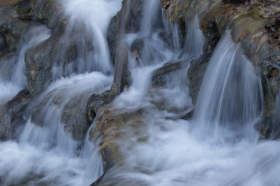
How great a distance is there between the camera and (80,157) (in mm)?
5371

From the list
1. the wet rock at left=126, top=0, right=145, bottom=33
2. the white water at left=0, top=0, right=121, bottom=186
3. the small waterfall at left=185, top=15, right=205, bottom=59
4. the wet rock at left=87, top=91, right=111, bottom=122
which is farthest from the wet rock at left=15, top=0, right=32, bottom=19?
the small waterfall at left=185, top=15, right=205, bottom=59

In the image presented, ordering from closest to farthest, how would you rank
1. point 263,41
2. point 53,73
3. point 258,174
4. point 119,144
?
point 258,174, point 263,41, point 119,144, point 53,73

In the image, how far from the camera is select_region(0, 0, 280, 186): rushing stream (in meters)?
3.29

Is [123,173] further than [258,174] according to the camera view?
Yes

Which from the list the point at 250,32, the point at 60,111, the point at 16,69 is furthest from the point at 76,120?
the point at 250,32

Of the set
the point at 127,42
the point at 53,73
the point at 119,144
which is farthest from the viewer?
the point at 53,73

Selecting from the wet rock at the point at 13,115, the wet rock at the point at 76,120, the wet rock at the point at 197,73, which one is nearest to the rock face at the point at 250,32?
the wet rock at the point at 197,73

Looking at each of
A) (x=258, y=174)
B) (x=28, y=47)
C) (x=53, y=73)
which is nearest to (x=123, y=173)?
(x=258, y=174)

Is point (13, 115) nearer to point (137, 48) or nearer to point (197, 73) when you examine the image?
point (137, 48)

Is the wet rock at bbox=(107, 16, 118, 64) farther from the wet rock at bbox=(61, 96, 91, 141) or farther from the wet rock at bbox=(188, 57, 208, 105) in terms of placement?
the wet rock at bbox=(188, 57, 208, 105)

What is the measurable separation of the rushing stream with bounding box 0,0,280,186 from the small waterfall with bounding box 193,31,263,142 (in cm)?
1

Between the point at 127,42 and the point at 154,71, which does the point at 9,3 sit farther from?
the point at 154,71

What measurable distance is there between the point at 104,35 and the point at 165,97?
10.5ft

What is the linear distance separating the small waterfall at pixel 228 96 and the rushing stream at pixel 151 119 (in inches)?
0.6
